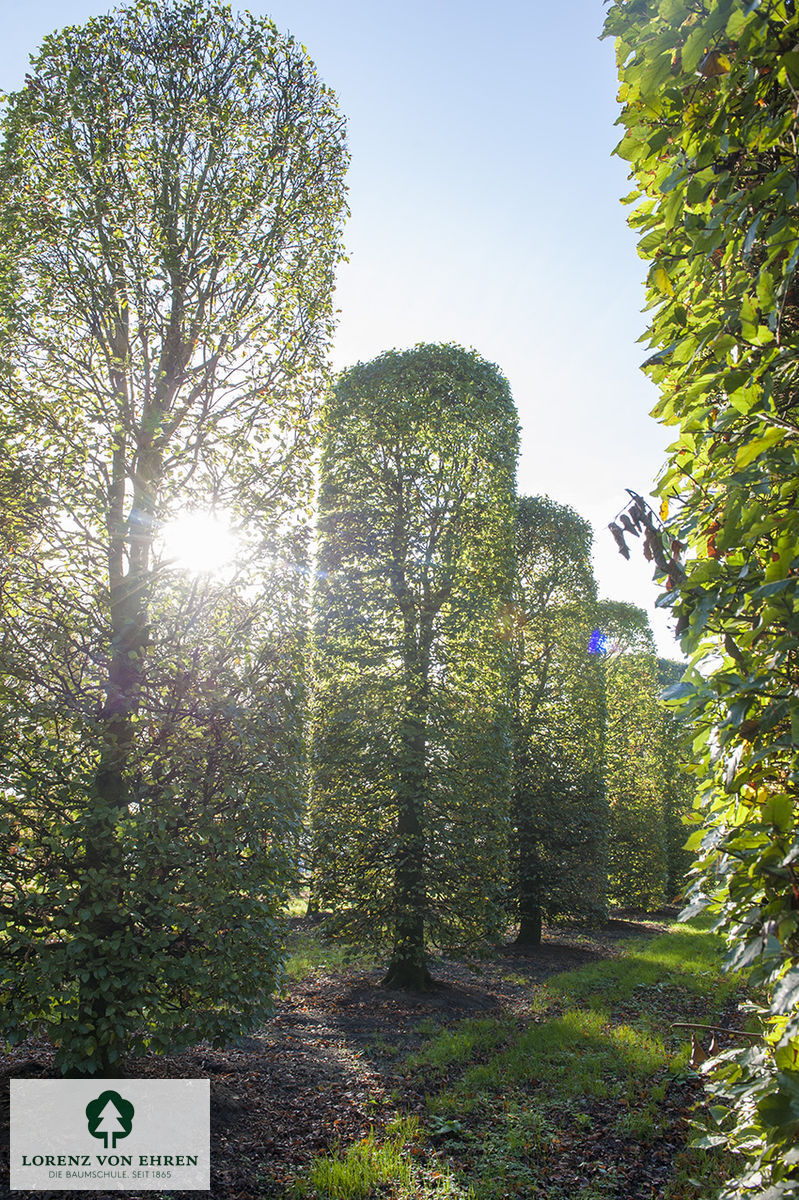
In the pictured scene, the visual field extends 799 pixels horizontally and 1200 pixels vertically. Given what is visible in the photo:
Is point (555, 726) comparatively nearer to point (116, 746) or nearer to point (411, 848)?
point (411, 848)

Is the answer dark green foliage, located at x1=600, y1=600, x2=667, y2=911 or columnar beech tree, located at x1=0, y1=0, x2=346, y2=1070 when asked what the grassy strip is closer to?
columnar beech tree, located at x1=0, y1=0, x2=346, y2=1070

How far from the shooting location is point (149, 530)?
625cm

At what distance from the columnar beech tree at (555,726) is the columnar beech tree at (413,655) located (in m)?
4.70

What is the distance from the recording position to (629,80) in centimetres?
236

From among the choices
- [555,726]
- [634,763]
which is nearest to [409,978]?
[555,726]

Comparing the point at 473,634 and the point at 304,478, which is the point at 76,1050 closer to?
the point at 304,478

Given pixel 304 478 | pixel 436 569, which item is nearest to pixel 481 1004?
pixel 436 569

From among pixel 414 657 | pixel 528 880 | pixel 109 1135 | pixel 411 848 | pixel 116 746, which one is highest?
pixel 414 657

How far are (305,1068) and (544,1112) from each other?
2.79 m

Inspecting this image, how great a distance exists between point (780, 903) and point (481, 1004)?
11.0 m

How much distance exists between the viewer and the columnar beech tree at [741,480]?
181cm

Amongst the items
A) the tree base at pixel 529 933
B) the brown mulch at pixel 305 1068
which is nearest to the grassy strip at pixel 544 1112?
the brown mulch at pixel 305 1068

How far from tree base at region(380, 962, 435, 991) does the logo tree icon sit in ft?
22.8

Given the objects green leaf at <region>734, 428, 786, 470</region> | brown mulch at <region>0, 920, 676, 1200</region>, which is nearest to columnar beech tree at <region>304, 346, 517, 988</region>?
brown mulch at <region>0, 920, 676, 1200</region>
